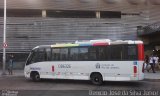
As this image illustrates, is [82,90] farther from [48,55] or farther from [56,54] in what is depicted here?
[48,55]

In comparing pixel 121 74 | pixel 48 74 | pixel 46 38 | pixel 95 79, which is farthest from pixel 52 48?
pixel 46 38

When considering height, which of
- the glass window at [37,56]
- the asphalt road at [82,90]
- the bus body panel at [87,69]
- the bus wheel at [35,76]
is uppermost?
the glass window at [37,56]

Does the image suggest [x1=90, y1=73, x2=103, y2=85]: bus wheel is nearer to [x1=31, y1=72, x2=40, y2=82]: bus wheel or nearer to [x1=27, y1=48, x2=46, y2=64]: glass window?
[x1=27, y1=48, x2=46, y2=64]: glass window

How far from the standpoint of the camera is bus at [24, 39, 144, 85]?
49.3ft

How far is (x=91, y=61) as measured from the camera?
1608 centimetres

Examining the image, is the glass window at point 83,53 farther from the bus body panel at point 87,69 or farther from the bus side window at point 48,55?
the bus side window at point 48,55

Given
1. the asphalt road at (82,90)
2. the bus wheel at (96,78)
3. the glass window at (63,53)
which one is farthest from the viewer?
the glass window at (63,53)

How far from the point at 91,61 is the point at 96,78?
1.01 meters

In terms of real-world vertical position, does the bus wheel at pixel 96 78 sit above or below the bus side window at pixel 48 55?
below

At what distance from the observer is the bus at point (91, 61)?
15.0 meters

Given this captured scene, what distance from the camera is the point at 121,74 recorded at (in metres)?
15.2

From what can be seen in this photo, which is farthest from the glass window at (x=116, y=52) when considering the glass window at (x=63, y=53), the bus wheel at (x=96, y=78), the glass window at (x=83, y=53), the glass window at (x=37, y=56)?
the glass window at (x=37, y=56)

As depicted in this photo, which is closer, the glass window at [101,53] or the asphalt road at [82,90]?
the asphalt road at [82,90]

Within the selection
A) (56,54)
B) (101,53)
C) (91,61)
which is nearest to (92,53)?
(91,61)
